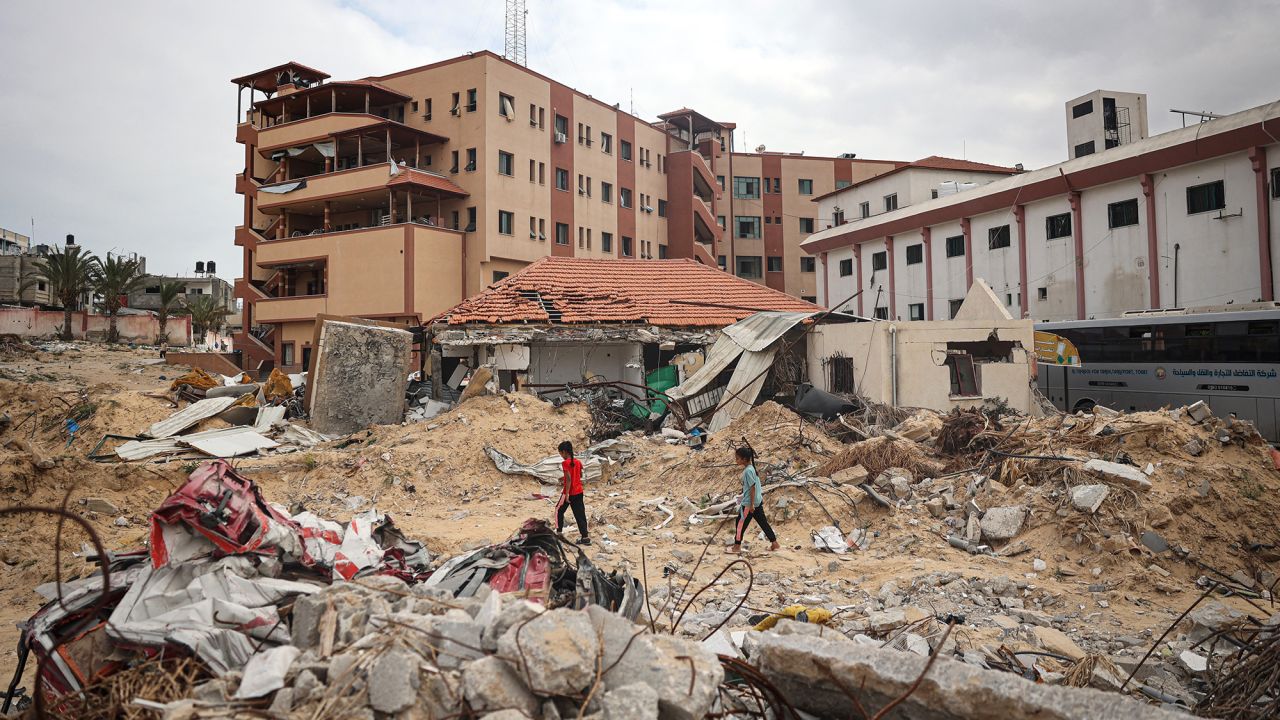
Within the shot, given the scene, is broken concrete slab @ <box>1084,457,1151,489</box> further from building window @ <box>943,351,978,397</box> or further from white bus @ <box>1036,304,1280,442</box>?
white bus @ <box>1036,304,1280,442</box>

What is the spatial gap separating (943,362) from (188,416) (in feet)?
54.4

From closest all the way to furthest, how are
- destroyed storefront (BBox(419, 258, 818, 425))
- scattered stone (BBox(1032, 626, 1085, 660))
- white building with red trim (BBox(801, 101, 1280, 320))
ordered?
scattered stone (BBox(1032, 626, 1085, 660))
destroyed storefront (BBox(419, 258, 818, 425))
white building with red trim (BBox(801, 101, 1280, 320))

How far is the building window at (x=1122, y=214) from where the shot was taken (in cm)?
2441

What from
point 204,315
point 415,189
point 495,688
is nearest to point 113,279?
point 204,315

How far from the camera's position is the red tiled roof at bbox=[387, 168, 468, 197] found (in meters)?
30.8

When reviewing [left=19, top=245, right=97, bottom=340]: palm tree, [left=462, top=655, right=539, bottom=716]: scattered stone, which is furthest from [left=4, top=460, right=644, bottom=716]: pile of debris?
[left=19, top=245, right=97, bottom=340]: palm tree

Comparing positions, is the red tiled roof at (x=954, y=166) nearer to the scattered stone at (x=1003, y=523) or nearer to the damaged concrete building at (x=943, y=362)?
the damaged concrete building at (x=943, y=362)

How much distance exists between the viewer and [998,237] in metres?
29.3

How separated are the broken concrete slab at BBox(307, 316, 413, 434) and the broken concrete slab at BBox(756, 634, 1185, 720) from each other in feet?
42.8

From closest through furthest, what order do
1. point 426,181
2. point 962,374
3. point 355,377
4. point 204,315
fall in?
point 355,377
point 962,374
point 426,181
point 204,315

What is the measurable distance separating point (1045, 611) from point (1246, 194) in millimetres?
22012

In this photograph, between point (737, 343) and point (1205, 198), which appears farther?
point (1205, 198)

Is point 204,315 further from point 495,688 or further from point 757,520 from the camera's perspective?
point 495,688

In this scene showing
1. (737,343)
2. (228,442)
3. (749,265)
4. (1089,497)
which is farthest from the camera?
(749,265)
